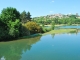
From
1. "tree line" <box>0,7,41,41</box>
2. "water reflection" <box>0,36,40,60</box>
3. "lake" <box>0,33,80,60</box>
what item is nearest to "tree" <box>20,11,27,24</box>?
"tree line" <box>0,7,41,41</box>

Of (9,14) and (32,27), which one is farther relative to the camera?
(32,27)

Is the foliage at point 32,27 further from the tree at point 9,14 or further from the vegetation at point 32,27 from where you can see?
the tree at point 9,14

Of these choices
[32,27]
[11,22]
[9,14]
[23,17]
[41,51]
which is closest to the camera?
[41,51]

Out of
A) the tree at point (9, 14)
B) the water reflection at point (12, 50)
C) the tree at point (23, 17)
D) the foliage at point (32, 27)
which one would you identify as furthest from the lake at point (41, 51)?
the tree at point (23, 17)

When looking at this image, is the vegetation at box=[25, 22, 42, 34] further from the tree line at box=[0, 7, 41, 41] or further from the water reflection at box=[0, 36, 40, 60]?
the water reflection at box=[0, 36, 40, 60]

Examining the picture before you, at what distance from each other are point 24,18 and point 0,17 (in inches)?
2007

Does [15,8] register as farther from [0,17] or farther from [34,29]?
[34,29]

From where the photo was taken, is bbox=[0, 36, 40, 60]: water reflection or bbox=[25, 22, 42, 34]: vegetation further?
Answer: bbox=[25, 22, 42, 34]: vegetation

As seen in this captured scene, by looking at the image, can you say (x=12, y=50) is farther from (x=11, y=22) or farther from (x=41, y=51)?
(x=11, y=22)

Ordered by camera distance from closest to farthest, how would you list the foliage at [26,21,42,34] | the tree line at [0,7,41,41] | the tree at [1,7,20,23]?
the tree line at [0,7,41,41] → the tree at [1,7,20,23] → the foliage at [26,21,42,34]

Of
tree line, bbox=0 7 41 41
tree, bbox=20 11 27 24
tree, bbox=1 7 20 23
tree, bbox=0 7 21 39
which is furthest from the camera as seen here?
tree, bbox=20 11 27 24

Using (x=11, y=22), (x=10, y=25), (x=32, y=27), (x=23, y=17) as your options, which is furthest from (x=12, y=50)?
(x=23, y=17)

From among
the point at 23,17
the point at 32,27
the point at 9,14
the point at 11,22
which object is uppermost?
the point at 9,14

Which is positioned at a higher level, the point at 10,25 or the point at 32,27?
the point at 10,25
